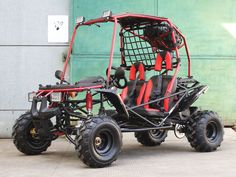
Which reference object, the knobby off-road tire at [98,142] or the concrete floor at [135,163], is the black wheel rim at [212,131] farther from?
the knobby off-road tire at [98,142]

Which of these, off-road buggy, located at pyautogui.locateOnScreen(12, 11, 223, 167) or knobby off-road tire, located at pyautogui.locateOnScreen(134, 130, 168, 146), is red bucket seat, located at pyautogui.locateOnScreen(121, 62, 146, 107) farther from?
knobby off-road tire, located at pyautogui.locateOnScreen(134, 130, 168, 146)

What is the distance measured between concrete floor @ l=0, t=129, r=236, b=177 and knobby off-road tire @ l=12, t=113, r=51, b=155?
0.13 m

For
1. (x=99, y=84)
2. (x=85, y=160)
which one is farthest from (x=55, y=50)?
(x=85, y=160)

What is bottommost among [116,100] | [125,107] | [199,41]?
[125,107]

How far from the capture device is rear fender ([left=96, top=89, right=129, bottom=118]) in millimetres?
7371

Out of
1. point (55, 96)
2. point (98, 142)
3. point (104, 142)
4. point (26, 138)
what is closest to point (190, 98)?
point (104, 142)

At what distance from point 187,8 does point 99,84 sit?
4029 mm

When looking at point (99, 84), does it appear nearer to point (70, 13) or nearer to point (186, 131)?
point (186, 131)

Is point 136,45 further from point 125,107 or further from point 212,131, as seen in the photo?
point 212,131

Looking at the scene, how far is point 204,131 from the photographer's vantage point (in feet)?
27.8

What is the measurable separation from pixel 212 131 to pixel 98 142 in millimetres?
2418

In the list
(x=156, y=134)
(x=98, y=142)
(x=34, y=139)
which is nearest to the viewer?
(x=98, y=142)

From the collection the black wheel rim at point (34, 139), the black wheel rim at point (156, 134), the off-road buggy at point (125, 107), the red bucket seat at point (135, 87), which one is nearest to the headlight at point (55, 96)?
the off-road buggy at point (125, 107)

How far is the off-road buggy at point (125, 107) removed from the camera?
741 cm
